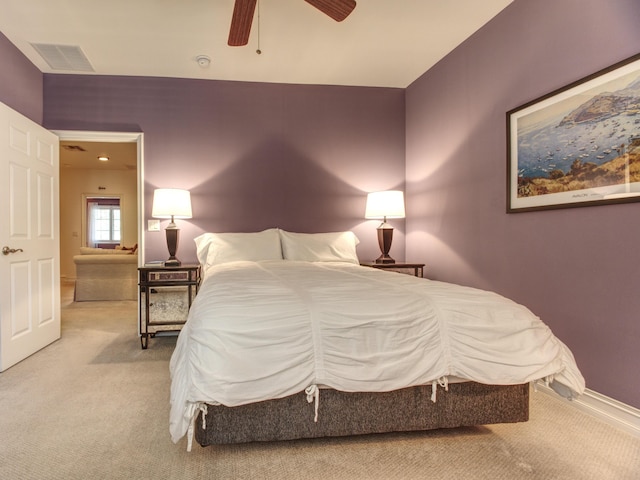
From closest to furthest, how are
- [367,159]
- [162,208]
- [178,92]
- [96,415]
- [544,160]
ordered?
[96,415] → [544,160] → [162,208] → [178,92] → [367,159]

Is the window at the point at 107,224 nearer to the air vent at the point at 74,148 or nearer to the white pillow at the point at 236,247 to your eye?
the air vent at the point at 74,148

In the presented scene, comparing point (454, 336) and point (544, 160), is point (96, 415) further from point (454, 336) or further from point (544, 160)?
point (544, 160)

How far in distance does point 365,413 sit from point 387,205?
2.43 meters

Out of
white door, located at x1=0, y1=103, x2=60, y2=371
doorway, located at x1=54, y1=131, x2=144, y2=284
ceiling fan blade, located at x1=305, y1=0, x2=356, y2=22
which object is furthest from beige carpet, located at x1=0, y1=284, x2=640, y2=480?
doorway, located at x1=54, y1=131, x2=144, y2=284

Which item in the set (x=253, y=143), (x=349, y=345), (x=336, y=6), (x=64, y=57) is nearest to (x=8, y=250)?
(x=64, y=57)

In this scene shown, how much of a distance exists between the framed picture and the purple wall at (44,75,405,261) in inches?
70.0

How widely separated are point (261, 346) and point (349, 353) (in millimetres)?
368

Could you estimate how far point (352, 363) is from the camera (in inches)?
61.7

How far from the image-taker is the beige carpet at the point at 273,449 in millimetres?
1519

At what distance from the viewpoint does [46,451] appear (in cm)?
167

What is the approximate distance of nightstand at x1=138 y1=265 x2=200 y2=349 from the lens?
3277 millimetres

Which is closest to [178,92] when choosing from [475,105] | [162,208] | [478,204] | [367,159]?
[162,208]

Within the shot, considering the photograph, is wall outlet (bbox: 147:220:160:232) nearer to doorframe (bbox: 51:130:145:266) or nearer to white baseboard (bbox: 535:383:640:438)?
doorframe (bbox: 51:130:145:266)

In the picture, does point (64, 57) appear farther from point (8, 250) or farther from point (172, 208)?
point (8, 250)
